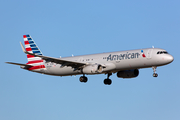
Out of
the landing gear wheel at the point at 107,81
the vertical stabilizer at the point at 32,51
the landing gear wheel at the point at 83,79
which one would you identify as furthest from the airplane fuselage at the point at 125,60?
the landing gear wheel at the point at 107,81

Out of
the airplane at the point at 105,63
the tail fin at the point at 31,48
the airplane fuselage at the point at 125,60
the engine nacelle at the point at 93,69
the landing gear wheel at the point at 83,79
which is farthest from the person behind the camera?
the tail fin at the point at 31,48

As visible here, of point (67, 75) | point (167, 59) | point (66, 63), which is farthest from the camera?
point (67, 75)

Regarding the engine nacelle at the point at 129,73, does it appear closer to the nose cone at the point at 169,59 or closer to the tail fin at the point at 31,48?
the nose cone at the point at 169,59

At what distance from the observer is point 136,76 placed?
72.0 meters

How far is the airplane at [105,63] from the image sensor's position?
2495 inches

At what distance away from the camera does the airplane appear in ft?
208

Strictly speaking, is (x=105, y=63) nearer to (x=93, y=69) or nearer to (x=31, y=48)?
(x=93, y=69)

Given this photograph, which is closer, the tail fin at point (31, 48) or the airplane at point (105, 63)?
the airplane at point (105, 63)

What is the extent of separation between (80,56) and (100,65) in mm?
6758

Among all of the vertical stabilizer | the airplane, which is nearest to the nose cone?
the airplane

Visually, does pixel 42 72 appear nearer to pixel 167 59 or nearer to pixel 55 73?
pixel 55 73

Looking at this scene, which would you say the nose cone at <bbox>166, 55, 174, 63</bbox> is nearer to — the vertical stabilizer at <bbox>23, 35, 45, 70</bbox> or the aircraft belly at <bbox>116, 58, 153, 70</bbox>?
the aircraft belly at <bbox>116, 58, 153, 70</bbox>

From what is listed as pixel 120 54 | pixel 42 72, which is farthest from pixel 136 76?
pixel 42 72

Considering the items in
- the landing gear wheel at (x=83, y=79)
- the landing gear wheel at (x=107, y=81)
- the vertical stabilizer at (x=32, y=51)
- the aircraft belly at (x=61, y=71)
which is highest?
the vertical stabilizer at (x=32, y=51)
